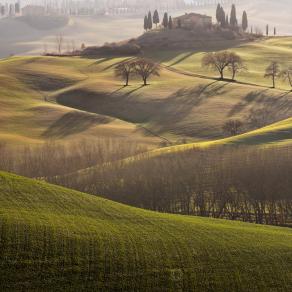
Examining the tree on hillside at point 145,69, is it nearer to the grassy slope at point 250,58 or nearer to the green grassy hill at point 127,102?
the green grassy hill at point 127,102

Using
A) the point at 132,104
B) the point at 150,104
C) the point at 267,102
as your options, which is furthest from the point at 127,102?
the point at 267,102

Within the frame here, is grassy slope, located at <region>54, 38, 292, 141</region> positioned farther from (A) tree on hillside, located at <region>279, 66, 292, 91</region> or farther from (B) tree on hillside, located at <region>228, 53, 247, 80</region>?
(B) tree on hillside, located at <region>228, 53, 247, 80</region>

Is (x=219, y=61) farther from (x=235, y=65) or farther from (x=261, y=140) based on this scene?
(x=261, y=140)

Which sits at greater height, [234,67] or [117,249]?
[234,67]

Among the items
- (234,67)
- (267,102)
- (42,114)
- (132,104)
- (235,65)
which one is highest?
(235,65)

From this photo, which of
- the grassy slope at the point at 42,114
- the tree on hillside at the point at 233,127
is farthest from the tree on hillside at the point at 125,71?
the tree on hillside at the point at 233,127

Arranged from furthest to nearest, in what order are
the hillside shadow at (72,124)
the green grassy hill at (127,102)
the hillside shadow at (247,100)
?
the hillside shadow at (247,100) < the green grassy hill at (127,102) < the hillside shadow at (72,124)

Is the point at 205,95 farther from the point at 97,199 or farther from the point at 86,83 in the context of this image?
the point at 97,199
